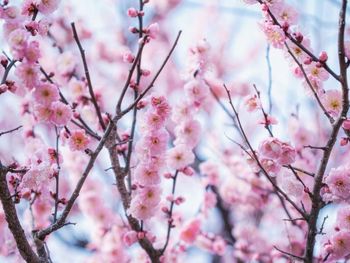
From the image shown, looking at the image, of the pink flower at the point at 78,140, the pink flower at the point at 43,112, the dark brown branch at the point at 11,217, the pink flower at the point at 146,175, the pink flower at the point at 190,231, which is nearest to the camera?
the dark brown branch at the point at 11,217

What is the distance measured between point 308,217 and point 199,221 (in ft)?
6.34

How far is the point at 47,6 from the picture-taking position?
275 centimetres

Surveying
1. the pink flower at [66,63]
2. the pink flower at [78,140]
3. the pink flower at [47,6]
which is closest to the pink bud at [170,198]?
the pink flower at [78,140]

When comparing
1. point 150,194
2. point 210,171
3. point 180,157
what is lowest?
point 150,194

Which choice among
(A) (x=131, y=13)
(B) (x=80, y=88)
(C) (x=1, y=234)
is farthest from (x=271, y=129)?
(C) (x=1, y=234)

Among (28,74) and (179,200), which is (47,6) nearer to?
(28,74)

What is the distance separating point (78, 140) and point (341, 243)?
1.62m

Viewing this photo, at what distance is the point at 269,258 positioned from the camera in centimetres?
451

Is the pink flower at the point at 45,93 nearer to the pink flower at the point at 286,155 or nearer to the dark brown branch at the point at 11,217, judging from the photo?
the dark brown branch at the point at 11,217

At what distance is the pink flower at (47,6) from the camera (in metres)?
2.73

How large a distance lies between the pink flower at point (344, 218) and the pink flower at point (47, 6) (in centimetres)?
200

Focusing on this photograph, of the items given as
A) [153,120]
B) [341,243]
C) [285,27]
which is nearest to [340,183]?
[341,243]

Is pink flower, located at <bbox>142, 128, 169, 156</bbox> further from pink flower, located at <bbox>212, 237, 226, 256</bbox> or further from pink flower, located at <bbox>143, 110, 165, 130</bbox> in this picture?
pink flower, located at <bbox>212, 237, 226, 256</bbox>

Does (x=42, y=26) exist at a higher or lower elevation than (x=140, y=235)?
higher
